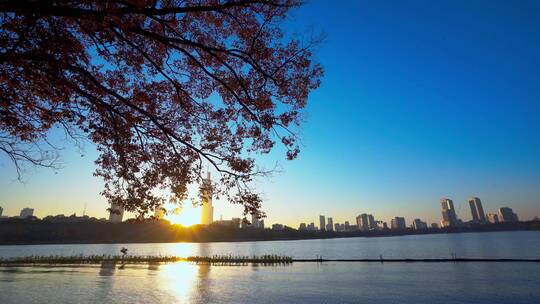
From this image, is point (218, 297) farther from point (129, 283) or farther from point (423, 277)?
point (423, 277)

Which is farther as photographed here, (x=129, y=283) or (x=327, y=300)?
(x=129, y=283)

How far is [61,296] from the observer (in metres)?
21.0

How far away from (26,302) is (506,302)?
108 ft

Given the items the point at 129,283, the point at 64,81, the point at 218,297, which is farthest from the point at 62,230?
the point at 64,81

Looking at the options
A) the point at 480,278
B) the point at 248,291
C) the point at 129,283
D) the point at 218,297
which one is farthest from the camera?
the point at 480,278

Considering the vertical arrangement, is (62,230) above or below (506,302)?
above

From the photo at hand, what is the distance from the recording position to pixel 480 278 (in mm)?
29891

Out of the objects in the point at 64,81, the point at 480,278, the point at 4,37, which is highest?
the point at 4,37

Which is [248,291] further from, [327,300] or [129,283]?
[129,283]

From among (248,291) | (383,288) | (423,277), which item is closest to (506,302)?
(383,288)

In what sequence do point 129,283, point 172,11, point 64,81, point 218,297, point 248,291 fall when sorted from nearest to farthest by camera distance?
1. point 172,11
2. point 64,81
3. point 218,297
4. point 248,291
5. point 129,283

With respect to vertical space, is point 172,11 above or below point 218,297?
above

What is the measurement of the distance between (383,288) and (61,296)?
84.4 feet

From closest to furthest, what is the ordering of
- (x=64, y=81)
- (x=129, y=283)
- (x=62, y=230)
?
1. (x=64, y=81)
2. (x=129, y=283)
3. (x=62, y=230)
